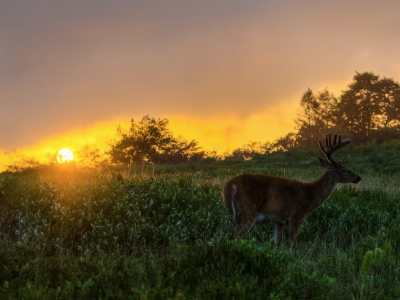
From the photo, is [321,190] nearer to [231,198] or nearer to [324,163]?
[324,163]

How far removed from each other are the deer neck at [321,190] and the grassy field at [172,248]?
2.59 feet

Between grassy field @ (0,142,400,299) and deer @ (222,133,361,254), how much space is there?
449 millimetres

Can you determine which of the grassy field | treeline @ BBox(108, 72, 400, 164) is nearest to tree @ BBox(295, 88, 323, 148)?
treeline @ BBox(108, 72, 400, 164)

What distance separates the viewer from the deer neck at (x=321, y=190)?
7.92 meters

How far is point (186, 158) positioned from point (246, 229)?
47929mm

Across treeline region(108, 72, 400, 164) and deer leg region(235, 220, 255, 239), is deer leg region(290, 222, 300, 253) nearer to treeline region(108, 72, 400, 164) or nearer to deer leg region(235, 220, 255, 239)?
deer leg region(235, 220, 255, 239)

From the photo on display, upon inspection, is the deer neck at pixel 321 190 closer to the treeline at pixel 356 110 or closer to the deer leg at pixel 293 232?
the deer leg at pixel 293 232

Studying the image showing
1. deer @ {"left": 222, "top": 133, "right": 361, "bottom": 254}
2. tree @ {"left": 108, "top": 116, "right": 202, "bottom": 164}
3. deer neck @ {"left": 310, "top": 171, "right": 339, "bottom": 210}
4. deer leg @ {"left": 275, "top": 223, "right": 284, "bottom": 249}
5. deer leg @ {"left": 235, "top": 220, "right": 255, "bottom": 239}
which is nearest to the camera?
deer leg @ {"left": 235, "top": 220, "right": 255, "bottom": 239}

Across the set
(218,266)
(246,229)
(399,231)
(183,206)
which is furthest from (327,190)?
(218,266)

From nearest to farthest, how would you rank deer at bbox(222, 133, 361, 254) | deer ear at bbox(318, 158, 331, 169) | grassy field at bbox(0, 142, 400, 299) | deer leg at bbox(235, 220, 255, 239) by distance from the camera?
grassy field at bbox(0, 142, 400, 299) → deer leg at bbox(235, 220, 255, 239) → deer at bbox(222, 133, 361, 254) → deer ear at bbox(318, 158, 331, 169)

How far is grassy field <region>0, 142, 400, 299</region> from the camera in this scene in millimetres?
4053

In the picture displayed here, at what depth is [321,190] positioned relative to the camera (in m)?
8.10

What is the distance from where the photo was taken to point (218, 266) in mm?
4512

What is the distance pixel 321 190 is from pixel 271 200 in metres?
1.60
